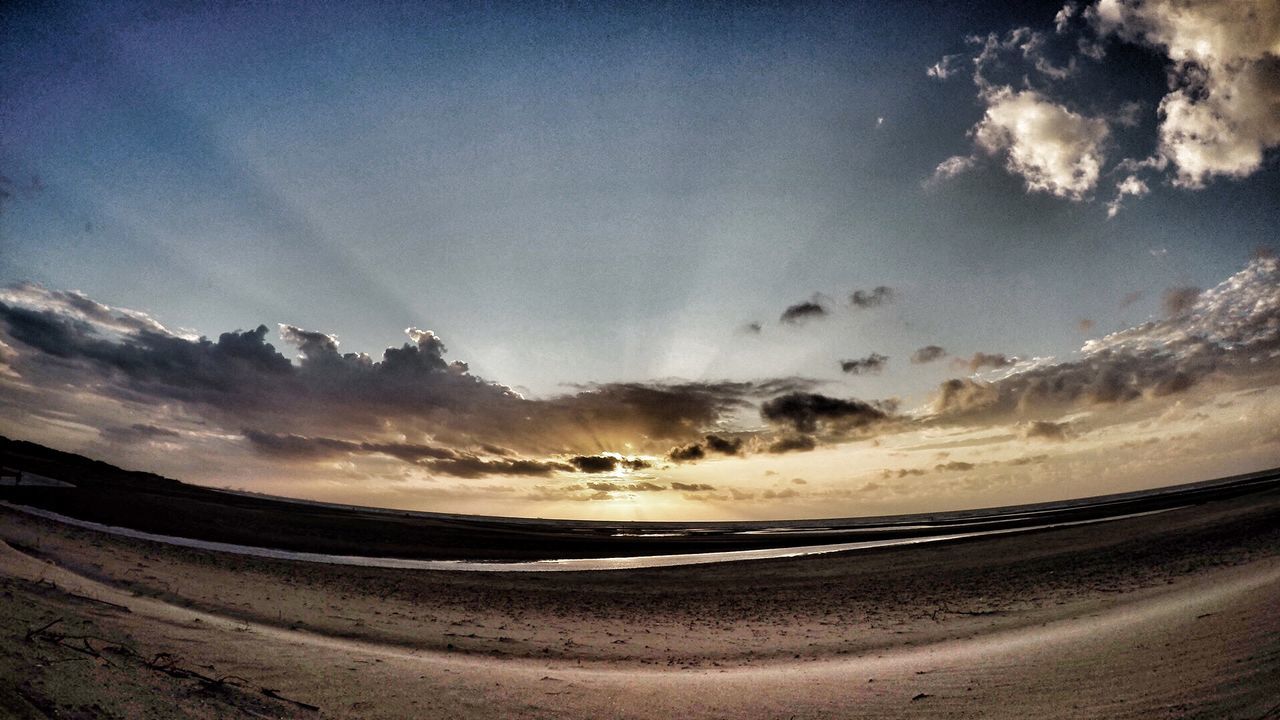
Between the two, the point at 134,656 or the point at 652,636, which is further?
the point at 652,636

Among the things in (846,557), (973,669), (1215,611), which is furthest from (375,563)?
(1215,611)

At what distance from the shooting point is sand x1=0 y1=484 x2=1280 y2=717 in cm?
676

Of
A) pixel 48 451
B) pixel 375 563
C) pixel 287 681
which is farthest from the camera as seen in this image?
pixel 48 451

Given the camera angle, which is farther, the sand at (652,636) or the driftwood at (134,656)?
the sand at (652,636)

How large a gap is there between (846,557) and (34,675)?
1304 inches

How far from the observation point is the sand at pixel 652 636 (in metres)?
6.76

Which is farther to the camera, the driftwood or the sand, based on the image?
the sand

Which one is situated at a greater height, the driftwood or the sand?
the driftwood

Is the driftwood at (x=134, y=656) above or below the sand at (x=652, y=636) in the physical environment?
above

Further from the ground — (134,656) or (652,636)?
(134,656)

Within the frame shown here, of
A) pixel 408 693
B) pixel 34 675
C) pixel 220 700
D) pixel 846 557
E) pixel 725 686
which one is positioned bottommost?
pixel 846 557

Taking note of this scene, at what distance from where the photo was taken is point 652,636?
48.8 feet

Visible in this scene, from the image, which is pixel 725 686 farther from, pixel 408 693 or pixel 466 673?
pixel 408 693

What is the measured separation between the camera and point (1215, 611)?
11.7 m
